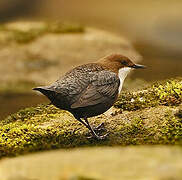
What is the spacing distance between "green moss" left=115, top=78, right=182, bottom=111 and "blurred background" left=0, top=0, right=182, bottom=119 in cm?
502

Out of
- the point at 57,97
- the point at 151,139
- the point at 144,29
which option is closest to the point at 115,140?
the point at 151,139

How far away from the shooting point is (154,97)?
4.79 meters

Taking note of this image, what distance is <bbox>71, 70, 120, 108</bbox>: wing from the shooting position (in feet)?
13.8

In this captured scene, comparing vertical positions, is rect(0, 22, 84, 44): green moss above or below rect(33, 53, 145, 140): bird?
below

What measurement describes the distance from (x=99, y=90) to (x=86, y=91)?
5.9 inches

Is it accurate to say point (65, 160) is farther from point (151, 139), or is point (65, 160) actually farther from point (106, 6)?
point (106, 6)

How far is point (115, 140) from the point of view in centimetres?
416

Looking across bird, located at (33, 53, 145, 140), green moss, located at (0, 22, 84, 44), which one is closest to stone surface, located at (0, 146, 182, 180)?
bird, located at (33, 53, 145, 140)

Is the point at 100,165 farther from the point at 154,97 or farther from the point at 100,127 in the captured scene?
the point at 154,97

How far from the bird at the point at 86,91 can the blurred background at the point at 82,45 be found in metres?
5.42

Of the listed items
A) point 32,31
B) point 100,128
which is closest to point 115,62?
point 100,128

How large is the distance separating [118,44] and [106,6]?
6910 mm

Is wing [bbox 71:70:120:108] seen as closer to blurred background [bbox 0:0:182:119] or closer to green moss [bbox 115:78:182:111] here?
green moss [bbox 115:78:182:111]

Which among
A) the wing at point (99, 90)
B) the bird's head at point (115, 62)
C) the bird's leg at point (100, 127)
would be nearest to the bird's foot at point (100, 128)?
the bird's leg at point (100, 127)
